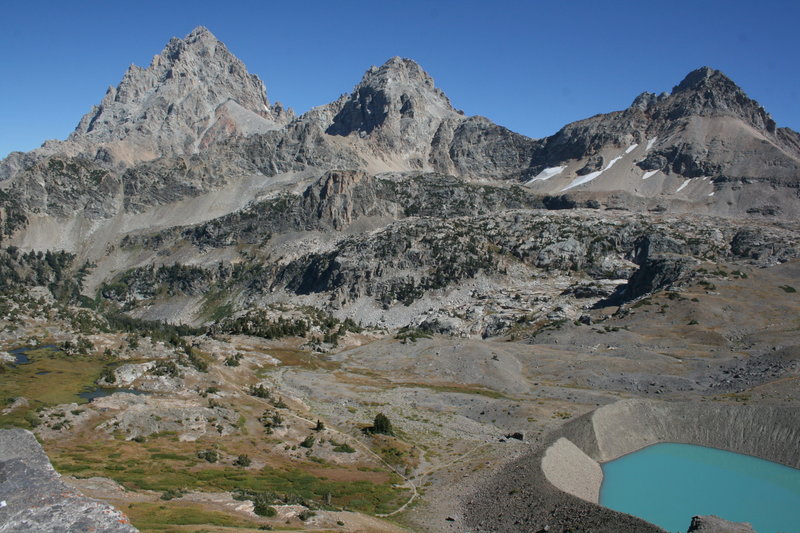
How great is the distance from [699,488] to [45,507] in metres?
60.2

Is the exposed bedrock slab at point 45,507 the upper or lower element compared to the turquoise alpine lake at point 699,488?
upper

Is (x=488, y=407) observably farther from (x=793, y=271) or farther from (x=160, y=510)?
(x=793, y=271)

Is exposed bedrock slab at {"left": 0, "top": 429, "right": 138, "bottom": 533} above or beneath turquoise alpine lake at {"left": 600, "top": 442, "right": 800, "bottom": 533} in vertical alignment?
above

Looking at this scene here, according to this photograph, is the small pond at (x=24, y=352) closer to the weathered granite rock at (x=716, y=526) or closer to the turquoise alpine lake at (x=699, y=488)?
the turquoise alpine lake at (x=699, y=488)

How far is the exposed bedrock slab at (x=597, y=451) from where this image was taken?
40094 mm

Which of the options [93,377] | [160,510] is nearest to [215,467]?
[160,510]

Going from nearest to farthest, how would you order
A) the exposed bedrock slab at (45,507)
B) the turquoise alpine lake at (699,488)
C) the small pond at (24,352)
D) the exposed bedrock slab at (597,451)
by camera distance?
the exposed bedrock slab at (45,507)
the exposed bedrock slab at (597,451)
the turquoise alpine lake at (699,488)
the small pond at (24,352)

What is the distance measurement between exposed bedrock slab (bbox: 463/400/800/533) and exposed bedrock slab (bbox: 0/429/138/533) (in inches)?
1186

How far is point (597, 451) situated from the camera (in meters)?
61.7

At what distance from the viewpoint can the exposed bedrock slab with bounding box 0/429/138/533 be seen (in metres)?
18.9

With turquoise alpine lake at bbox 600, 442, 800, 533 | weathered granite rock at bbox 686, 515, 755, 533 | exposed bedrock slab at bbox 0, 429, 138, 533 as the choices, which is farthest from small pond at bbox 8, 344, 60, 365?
weathered granite rock at bbox 686, 515, 755, 533

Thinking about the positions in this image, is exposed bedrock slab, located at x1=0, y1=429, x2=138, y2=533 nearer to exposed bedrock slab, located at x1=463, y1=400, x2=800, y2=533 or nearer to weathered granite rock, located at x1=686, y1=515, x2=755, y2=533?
exposed bedrock slab, located at x1=463, y1=400, x2=800, y2=533

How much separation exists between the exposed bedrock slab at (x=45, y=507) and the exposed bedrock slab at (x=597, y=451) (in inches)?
1186

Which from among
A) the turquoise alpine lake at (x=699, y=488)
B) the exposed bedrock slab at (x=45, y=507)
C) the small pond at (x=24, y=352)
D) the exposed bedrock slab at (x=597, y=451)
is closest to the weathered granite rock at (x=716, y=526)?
the exposed bedrock slab at (x=597, y=451)
